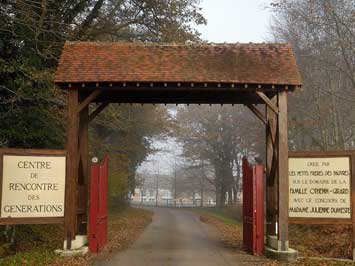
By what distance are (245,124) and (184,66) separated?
34.0m

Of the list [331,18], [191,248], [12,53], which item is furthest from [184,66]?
[331,18]

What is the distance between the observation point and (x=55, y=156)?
13.1 m

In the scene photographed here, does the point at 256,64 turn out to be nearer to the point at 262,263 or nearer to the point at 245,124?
the point at 262,263

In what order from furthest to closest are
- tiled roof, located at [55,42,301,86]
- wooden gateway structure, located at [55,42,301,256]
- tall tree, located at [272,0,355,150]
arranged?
1. tall tree, located at [272,0,355,150]
2. tiled roof, located at [55,42,301,86]
3. wooden gateway structure, located at [55,42,301,256]

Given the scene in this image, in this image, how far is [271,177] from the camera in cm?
1464

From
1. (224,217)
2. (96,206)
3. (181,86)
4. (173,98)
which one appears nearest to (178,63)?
(181,86)

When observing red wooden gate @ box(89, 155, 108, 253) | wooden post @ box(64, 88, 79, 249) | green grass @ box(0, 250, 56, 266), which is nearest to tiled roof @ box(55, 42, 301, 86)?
wooden post @ box(64, 88, 79, 249)

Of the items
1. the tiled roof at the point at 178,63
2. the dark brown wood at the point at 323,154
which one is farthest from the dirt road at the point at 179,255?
the tiled roof at the point at 178,63

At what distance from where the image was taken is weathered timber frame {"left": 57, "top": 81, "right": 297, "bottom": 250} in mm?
13141

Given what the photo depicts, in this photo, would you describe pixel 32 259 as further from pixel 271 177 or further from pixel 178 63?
pixel 271 177

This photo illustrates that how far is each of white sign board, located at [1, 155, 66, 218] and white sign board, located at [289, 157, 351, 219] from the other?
20.0 feet

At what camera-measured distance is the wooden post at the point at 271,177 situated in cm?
1452

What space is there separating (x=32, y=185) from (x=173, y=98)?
5.09 meters

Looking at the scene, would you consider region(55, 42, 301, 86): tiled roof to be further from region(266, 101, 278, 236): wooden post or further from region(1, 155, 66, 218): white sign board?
region(1, 155, 66, 218): white sign board
